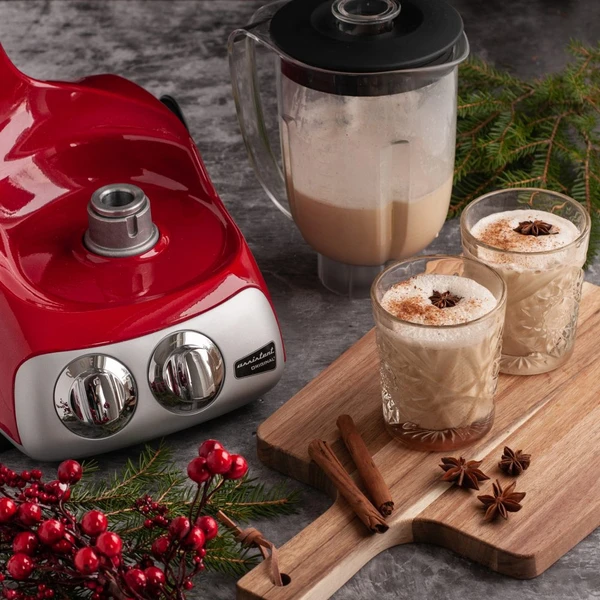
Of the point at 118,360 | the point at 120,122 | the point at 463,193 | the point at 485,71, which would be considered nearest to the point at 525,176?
the point at 463,193

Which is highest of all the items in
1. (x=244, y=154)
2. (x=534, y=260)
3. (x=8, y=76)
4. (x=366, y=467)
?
(x=8, y=76)

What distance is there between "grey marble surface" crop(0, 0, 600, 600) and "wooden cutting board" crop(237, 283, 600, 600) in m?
0.02

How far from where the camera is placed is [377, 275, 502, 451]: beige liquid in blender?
99cm

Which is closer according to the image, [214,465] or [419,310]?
[214,465]

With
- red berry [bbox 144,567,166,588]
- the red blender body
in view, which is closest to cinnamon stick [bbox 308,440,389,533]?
the red blender body

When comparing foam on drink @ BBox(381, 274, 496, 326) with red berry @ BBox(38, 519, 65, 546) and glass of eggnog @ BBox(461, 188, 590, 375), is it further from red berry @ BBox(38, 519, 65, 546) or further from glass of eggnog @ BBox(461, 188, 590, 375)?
red berry @ BBox(38, 519, 65, 546)

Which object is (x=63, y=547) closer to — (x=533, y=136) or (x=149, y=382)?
(x=149, y=382)

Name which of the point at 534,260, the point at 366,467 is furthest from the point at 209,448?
the point at 534,260

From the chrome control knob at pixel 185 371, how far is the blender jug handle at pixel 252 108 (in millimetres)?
328

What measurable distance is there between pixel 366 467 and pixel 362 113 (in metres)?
0.38

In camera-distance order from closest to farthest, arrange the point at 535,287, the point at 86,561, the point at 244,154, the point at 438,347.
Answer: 1. the point at 86,561
2. the point at 438,347
3. the point at 535,287
4. the point at 244,154

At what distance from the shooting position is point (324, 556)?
0.95m

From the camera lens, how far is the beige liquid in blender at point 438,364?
99 cm

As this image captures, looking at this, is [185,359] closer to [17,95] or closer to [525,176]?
[17,95]
